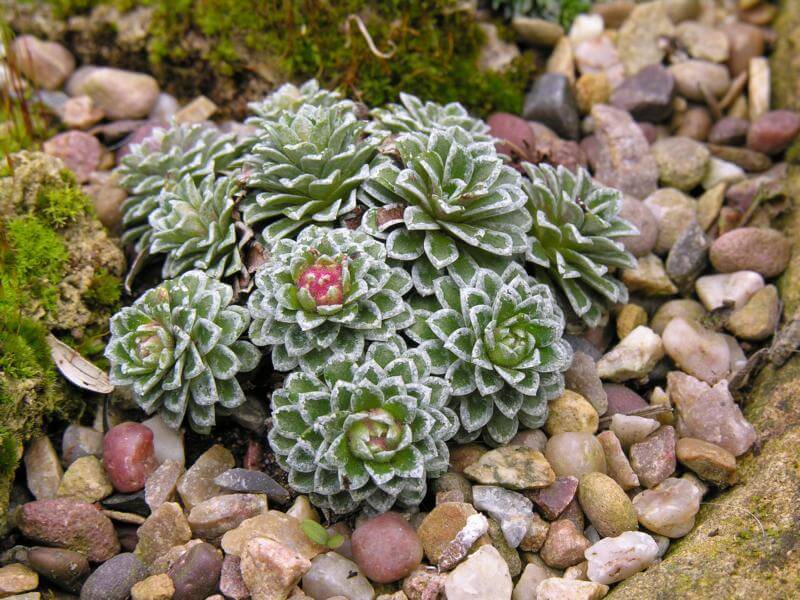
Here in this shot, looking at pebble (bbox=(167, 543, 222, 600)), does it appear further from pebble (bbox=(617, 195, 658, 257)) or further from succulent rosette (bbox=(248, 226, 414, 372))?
pebble (bbox=(617, 195, 658, 257))

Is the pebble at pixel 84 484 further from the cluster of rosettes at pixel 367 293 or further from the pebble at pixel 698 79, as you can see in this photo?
the pebble at pixel 698 79

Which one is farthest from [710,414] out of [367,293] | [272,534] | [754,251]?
[272,534]

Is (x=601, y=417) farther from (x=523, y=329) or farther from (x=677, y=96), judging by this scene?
(x=677, y=96)

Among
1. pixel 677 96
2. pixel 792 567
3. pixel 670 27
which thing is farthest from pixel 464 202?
pixel 670 27

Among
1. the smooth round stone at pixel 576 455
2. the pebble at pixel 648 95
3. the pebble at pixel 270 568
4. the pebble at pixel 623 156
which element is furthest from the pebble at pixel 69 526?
the pebble at pixel 648 95

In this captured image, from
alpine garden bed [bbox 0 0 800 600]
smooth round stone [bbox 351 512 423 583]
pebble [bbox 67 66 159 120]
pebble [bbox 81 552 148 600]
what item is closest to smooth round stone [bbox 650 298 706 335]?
alpine garden bed [bbox 0 0 800 600]

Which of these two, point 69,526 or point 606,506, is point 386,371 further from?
point 69,526
